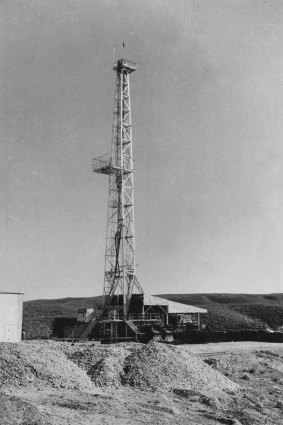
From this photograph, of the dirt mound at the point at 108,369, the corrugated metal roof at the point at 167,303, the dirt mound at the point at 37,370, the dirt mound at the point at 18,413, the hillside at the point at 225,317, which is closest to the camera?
the dirt mound at the point at 18,413

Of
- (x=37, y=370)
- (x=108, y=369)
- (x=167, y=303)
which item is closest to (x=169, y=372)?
(x=108, y=369)

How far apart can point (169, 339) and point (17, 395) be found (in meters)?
19.8

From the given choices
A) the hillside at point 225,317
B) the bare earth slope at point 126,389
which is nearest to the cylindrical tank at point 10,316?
the bare earth slope at point 126,389

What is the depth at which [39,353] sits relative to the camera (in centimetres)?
1532

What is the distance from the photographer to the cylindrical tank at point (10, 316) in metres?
24.6

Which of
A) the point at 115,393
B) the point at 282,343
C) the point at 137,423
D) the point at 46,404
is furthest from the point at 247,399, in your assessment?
the point at 282,343

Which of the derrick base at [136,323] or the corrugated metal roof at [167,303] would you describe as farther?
the corrugated metal roof at [167,303]

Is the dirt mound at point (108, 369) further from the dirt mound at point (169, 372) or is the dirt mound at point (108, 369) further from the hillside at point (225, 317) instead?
the hillside at point (225, 317)

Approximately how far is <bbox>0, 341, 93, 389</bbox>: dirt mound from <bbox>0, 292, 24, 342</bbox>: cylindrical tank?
9697 millimetres

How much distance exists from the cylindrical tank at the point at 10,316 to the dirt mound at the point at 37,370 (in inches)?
382

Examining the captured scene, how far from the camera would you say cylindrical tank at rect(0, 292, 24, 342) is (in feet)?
80.8

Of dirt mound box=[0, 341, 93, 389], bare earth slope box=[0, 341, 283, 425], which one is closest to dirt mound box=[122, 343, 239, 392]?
bare earth slope box=[0, 341, 283, 425]

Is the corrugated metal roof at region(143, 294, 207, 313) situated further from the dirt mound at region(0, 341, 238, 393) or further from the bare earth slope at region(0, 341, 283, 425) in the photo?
the dirt mound at region(0, 341, 238, 393)

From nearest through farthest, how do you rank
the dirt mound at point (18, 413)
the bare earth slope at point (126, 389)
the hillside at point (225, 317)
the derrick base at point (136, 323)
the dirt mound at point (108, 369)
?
the dirt mound at point (18, 413) < the bare earth slope at point (126, 389) < the dirt mound at point (108, 369) < the derrick base at point (136, 323) < the hillside at point (225, 317)
